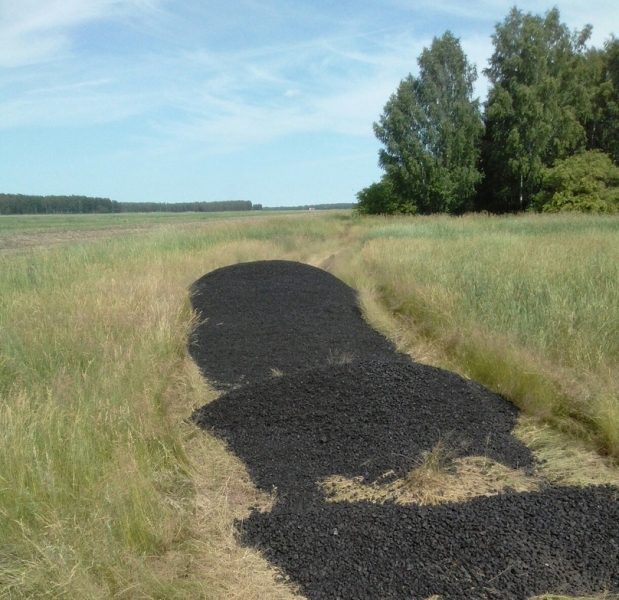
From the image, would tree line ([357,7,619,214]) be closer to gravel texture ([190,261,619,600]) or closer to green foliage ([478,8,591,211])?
green foliage ([478,8,591,211])

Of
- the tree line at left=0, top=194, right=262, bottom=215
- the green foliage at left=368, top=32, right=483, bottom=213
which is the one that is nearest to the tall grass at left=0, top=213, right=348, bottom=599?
the green foliage at left=368, top=32, right=483, bottom=213

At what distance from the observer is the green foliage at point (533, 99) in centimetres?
3036

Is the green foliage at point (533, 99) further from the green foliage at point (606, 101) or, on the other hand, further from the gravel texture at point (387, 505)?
the gravel texture at point (387, 505)

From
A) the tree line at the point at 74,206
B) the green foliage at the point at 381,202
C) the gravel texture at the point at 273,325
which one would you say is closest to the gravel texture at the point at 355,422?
the gravel texture at the point at 273,325

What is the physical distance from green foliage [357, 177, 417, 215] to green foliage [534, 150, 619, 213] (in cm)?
921

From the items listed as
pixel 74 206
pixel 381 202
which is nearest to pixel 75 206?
pixel 74 206

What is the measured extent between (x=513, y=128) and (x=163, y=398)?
100 ft

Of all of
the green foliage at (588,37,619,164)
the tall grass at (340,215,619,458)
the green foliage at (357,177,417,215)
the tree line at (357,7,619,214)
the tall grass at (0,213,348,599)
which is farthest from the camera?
the green foliage at (357,177,417,215)

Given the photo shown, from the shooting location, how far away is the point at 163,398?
15.5 feet

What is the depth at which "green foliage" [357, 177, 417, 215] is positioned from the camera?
1464 inches

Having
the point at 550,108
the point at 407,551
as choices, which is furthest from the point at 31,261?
the point at 550,108

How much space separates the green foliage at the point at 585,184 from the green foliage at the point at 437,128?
5.71m

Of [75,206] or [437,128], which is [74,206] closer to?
[75,206]

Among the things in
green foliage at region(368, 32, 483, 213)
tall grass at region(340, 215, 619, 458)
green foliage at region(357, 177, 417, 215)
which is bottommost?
tall grass at region(340, 215, 619, 458)
